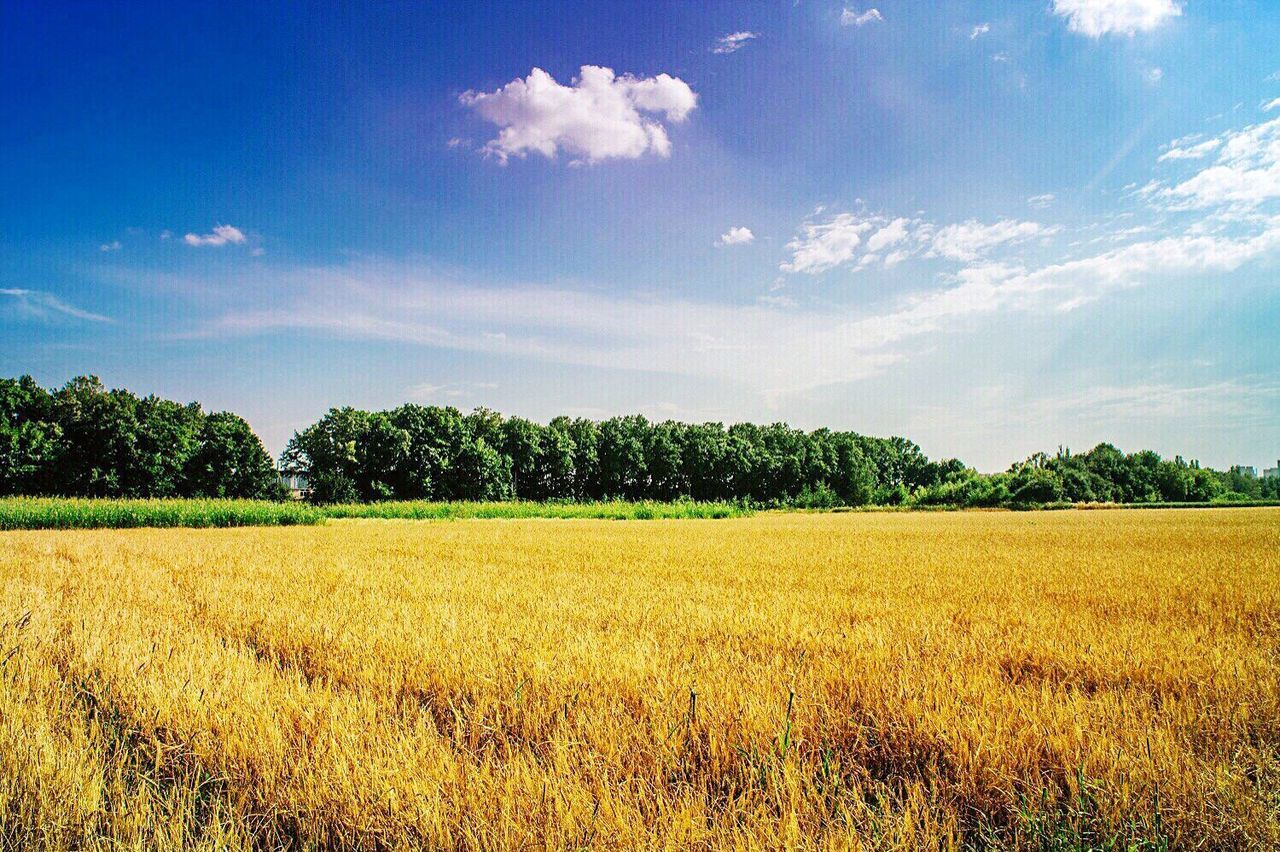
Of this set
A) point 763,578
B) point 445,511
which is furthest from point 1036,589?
point 445,511

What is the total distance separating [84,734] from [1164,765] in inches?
207

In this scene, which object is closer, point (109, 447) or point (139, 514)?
point (139, 514)

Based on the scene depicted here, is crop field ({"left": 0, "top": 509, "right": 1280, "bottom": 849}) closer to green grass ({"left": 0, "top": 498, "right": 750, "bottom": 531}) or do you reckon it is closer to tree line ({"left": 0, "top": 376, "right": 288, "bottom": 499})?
green grass ({"left": 0, "top": 498, "right": 750, "bottom": 531})

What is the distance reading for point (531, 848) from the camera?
2051 millimetres

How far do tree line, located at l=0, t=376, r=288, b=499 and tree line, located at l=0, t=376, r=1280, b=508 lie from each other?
0.41 ft

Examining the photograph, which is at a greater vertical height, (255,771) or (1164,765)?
(1164,765)

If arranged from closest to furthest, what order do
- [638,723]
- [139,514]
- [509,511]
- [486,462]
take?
1. [638,723]
2. [139,514]
3. [509,511]
4. [486,462]

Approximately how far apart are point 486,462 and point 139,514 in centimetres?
3850

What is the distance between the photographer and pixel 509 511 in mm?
44219

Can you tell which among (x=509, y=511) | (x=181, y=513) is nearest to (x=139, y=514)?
(x=181, y=513)

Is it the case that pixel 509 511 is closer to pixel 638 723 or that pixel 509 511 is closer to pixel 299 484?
pixel 299 484

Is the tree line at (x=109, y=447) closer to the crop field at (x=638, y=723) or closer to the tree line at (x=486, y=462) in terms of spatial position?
the tree line at (x=486, y=462)

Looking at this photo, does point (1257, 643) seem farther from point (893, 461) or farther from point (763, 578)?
point (893, 461)

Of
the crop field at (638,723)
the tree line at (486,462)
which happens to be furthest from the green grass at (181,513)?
the crop field at (638,723)
